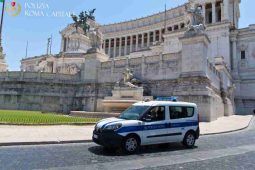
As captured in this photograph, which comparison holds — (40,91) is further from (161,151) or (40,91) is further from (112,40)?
(112,40)

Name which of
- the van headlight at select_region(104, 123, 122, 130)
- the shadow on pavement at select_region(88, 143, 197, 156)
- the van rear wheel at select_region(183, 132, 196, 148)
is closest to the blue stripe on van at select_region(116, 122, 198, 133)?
the van headlight at select_region(104, 123, 122, 130)

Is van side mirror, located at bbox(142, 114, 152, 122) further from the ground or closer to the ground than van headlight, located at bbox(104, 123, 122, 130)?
further from the ground

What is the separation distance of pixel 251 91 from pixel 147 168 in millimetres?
47297

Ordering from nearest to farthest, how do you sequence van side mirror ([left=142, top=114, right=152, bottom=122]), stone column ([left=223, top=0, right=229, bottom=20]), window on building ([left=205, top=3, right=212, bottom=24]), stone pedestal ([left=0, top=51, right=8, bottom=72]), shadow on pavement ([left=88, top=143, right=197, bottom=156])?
shadow on pavement ([left=88, top=143, right=197, bottom=156])
van side mirror ([left=142, top=114, right=152, bottom=122])
stone pedestal ([left=0, top=51, right=8, bottom=72])
stone column ([left=223, top=0, right=229, bottom=20])
window on building ([left=205, top=3, right=212, bottom=24])

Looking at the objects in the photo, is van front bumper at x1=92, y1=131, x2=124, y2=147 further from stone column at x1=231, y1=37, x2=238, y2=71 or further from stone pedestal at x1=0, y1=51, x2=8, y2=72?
stone column at x1=231, y1=37, x2=238, y2=71

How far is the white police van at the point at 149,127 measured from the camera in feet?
27.6

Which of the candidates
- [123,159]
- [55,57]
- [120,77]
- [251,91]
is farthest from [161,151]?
[55,57]

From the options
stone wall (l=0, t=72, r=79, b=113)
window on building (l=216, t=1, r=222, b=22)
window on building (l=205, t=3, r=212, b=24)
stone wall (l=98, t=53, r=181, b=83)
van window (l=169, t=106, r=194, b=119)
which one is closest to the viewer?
van window (l=169, t=106, r=194, b=119)

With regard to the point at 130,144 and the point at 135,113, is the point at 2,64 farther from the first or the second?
the point at 130,144

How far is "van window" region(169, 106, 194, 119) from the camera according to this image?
9.96 m

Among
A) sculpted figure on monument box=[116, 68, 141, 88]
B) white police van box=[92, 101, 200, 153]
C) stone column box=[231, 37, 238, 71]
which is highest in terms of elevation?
stone column box=[231, 37, 238, 71]

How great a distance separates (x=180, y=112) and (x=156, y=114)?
1404 mm

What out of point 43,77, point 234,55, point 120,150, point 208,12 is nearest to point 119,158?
point 120,150

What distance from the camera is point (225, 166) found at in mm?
7074
